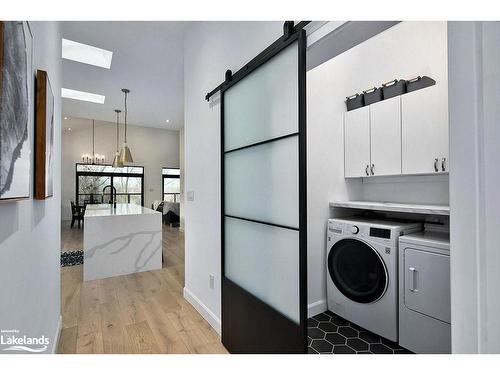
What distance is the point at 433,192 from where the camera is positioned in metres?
2.22

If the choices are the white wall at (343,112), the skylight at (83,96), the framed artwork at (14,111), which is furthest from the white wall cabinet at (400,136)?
the skylight at (83,96)

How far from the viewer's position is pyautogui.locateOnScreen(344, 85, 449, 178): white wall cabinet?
199cm

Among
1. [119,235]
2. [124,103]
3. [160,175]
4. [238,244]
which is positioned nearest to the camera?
[238,244]

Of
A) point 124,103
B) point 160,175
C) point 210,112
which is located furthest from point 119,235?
point 160,175

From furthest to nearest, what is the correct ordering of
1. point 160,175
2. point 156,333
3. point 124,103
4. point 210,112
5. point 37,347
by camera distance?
point 160,175 → point 124,103 → point 210,112 → point 156,333 → point 37,347

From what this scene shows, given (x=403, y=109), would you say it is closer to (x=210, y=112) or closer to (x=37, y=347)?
(x=210, y=112)

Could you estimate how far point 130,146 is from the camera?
8.23 m

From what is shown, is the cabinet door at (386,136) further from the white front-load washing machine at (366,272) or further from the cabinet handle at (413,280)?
the cabinet handle at (413,280)

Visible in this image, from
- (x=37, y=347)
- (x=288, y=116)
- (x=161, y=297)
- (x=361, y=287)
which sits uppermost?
(x=288, y=116)

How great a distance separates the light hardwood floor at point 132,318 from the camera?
1.77 m

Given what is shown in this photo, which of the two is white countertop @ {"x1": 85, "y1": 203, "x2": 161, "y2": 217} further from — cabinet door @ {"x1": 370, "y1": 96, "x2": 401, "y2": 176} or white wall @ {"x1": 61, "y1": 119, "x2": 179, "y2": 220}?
white wall @ {"x1": 61, "y1": 119, "x2": 179, "y2": 220}

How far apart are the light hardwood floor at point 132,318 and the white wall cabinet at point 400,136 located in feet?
7.00

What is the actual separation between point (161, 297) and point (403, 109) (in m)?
3.07

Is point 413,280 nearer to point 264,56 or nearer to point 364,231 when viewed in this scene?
point 364,231
